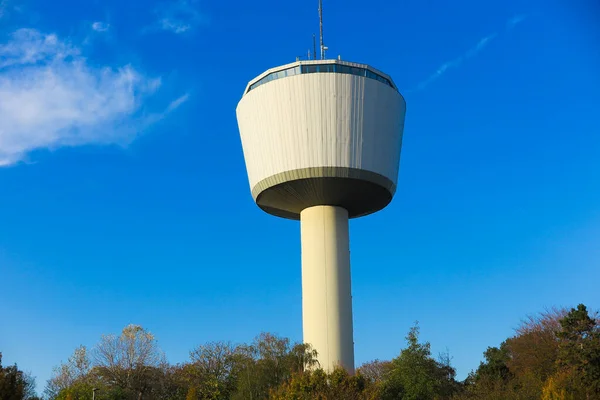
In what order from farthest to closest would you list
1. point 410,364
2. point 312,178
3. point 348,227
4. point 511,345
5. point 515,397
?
point 511,345 < point 410,364 < point 348,227 < point 312,178 < point 515,397

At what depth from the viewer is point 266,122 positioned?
38312 millimetres

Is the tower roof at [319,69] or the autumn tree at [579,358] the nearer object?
the autumn tree at [579,358]

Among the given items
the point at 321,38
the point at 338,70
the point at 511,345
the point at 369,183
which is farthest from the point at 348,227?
the point at 511,345

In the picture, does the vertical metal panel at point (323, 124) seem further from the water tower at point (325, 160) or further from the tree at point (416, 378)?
the tree at point (416, 378)

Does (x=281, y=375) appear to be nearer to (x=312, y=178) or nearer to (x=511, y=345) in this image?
(x=312, y=178)

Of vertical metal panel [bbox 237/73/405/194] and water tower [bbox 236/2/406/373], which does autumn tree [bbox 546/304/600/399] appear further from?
vertical metal panel [bbox 237/73/405/194]

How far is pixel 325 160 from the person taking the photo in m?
36.1

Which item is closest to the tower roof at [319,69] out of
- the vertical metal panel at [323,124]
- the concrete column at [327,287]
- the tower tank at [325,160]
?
the tower tank at [325,160]

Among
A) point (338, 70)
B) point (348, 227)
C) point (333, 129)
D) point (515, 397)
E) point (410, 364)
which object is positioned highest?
point (338, 70)

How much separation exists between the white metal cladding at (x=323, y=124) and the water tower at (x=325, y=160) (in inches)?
2.1

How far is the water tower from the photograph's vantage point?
119 feet

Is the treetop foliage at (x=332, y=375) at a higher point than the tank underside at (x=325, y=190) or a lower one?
lower

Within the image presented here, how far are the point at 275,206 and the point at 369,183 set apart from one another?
6.05 m

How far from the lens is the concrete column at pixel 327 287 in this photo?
35750 mm
